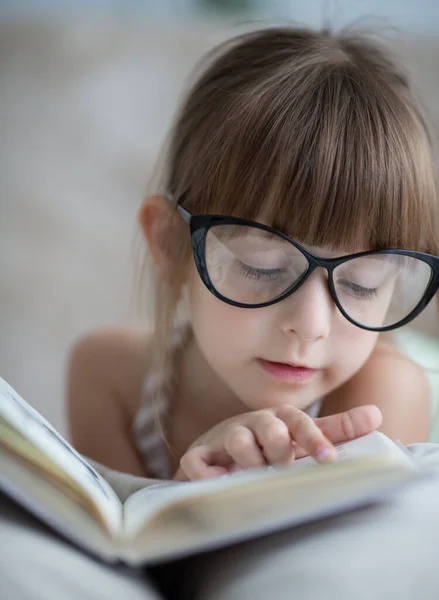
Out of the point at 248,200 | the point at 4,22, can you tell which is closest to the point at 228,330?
the point at 248,200

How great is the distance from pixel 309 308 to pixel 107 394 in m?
0.54

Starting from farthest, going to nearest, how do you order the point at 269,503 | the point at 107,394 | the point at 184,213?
the point at 107,394 → the point at 184,213 → the point at 269,503

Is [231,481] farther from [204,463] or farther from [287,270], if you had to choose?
[287,270]

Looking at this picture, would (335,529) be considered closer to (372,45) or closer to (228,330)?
(228,330)

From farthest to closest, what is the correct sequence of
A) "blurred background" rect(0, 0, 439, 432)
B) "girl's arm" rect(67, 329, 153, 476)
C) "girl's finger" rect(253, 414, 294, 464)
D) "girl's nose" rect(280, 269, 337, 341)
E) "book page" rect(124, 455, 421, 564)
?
"blurred background" rect(0, 0, 439, 432) → "girl's arm" rect(67, 329, 153, 476) → "girl's nose" rect(280, 269, 337, 341) → "girl's finger" rect(253, 414, 294, 464) → "book page" rect(124, 455, 421, 564)

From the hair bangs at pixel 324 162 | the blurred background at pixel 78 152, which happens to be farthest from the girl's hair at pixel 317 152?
the blurred background at pixel 78 152

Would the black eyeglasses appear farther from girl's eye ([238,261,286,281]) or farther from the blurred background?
the blurred background

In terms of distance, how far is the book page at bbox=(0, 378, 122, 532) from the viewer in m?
0.62

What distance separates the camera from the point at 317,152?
0.88m

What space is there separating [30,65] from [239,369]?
5.08ft

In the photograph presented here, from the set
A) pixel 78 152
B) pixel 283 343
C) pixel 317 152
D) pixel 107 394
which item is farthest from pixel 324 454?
pixel 78 152

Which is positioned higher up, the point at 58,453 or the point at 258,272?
the point at 258,272

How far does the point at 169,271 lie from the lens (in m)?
1.11

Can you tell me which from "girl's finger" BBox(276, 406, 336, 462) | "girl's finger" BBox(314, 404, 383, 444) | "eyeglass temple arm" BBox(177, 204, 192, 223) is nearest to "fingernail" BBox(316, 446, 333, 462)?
"girl's finger" BBox(276, 406, 336, 462)
